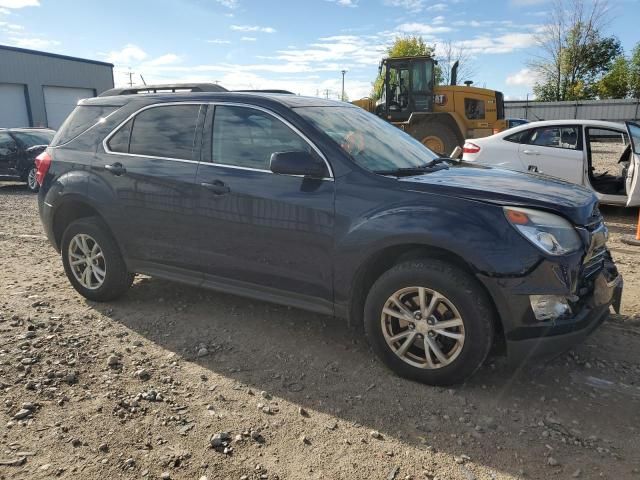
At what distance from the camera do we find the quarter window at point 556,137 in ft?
25.7

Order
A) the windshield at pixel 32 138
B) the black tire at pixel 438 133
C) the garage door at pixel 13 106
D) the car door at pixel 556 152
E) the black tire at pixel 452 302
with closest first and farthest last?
the black tire at pixel 452 302
the car door at pixel 556 152
the windshield at pixel 32 138
the black tire at pixel 438 133
the garage door at pixel 13 106

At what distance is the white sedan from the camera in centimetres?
754

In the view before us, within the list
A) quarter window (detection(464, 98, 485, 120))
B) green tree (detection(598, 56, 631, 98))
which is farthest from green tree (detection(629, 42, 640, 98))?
quarter window (detection(464, 98, 485, 120))

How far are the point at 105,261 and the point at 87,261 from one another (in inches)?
9.9

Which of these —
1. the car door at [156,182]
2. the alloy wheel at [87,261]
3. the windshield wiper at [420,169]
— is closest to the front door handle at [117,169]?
the car door at [156,182]

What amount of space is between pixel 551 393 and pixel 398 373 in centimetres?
93

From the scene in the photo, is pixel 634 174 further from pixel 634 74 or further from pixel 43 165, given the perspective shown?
pixel 634 74

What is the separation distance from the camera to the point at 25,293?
4840 millimetres

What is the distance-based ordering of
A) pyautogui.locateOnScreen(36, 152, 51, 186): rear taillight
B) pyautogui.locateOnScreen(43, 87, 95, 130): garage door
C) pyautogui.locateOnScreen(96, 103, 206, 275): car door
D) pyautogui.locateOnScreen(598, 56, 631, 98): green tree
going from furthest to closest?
pyautogui.locateOnScreen(598, 56, 631, 98): green tree < pyautogui.locateOnScreen(43, 87, 95, 130): garage door < pyautogui.locateOnScreen(36, 152, 51, 186): rear taillight < pyautogui.locateOnScreen(96, 103, 206, 275): car door

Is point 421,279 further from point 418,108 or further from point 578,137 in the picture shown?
point 418,108

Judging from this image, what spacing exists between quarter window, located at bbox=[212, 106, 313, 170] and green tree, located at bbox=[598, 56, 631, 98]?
46.9m

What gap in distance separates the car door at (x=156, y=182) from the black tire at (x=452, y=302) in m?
1.54

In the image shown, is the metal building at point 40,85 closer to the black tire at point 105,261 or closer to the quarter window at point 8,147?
the quarter window at point 8,147

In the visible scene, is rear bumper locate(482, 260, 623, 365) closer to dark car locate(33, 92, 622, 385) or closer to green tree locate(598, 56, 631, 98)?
dark car locate(33, 92, 622, 385)
